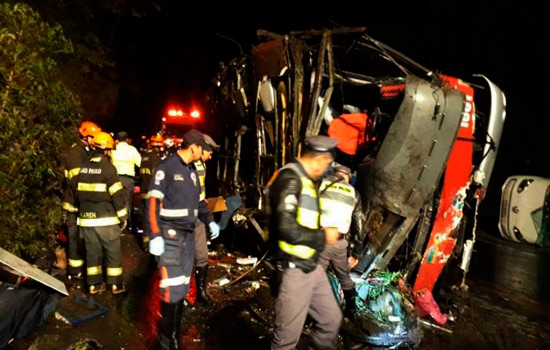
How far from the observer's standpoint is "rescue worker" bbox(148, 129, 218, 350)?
3760 mm

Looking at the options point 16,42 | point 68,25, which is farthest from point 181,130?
point 16,42

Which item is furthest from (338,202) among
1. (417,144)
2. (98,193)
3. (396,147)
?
(98,193)

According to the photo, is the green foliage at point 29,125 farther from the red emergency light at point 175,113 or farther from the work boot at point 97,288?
the red emergency light at point 175,113

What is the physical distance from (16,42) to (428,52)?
43.6 ft

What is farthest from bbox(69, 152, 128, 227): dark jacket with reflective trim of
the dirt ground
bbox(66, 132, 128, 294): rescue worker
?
the dirt ground

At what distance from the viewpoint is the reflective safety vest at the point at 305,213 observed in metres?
2.99

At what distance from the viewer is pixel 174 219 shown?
389 cm

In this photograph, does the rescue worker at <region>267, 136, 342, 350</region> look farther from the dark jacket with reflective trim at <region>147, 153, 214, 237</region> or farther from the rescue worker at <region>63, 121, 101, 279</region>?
the rescue worker at <region>63, 121, 101, 279</region>

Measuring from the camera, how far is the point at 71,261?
539 centimetres

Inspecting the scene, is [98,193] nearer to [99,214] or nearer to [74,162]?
[99,214]

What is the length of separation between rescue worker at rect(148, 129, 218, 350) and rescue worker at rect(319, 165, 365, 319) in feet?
4.22

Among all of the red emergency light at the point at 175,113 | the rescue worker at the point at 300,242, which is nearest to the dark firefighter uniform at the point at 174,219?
the rescue worker at the point at 300,242

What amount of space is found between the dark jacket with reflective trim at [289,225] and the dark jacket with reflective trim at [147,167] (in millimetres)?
5222

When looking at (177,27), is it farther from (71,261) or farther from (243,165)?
(71,261)
